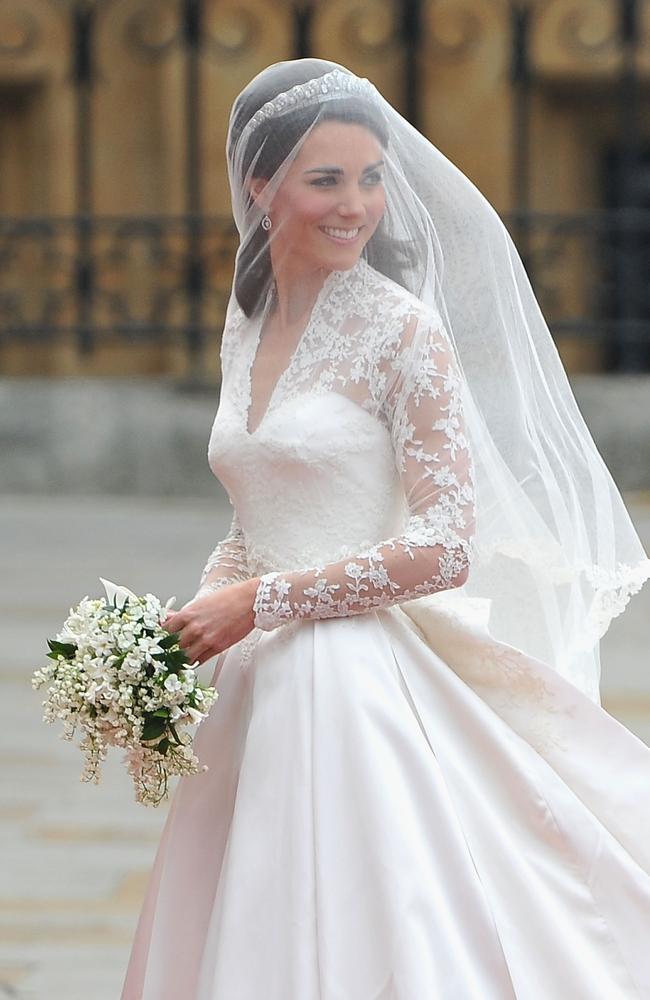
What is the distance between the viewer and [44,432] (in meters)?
A: 10.6

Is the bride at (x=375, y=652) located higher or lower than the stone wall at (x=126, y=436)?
lower

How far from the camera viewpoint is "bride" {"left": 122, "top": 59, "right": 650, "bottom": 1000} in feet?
8.22

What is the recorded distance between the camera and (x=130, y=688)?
8.14 feet

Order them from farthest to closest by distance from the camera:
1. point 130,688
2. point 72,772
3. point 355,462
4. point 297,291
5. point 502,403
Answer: point 72,772, point 502,403, point 297,291, point 355,462, point 130,688

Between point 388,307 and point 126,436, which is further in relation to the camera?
point 126,436

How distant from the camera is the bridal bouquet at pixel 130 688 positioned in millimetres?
2488

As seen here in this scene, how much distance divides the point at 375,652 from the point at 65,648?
45cm

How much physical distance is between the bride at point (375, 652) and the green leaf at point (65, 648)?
147 mm

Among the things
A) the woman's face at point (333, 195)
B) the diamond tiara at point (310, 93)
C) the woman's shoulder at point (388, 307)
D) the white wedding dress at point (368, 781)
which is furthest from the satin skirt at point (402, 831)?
the diamond tiara at point (310, 93)

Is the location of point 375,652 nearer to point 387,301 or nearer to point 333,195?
point 387,301

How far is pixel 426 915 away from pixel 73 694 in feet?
1.91

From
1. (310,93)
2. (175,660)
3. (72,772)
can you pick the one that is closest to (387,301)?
(310,93)

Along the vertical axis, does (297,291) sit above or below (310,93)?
below

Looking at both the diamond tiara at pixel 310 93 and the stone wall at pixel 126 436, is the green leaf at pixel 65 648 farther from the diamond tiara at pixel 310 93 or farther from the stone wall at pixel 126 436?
the stone wall at pixel 126 436
